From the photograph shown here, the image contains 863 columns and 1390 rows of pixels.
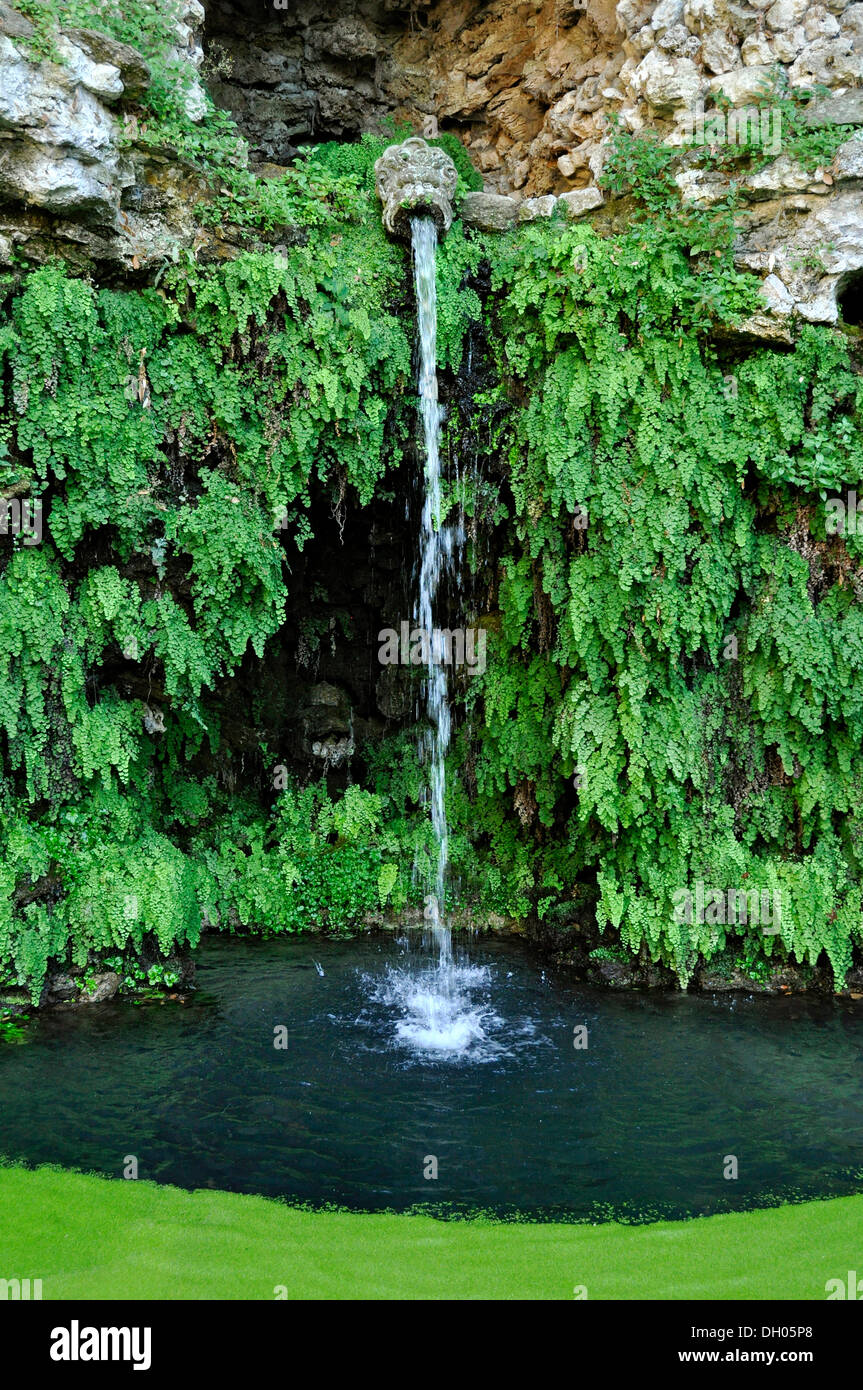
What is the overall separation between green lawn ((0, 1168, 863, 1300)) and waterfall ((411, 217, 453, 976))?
186 inches

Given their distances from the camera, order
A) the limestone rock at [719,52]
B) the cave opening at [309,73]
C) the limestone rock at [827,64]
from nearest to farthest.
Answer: the limestone rock at [827,64]
the limestone rock at [719,52]
the cave opening at [309,73]

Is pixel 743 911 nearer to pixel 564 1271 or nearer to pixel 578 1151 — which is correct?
pixel 578 1151

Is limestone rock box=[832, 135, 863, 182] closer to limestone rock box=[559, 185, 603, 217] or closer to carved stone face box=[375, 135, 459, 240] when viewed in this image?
limestone rock box=[559, 185, 603, 217]

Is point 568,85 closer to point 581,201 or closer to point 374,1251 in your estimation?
point 581,201

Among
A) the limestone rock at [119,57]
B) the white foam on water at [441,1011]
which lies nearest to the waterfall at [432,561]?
the white foam on water at [441,1011]

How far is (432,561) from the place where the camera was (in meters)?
11.0

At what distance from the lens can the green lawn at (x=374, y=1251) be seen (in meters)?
4.37

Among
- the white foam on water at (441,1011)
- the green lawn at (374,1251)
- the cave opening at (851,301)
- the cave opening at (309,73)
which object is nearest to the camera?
the green lawn at (374,1251)

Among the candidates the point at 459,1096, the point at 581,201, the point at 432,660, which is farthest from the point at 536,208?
the point at 459,1096

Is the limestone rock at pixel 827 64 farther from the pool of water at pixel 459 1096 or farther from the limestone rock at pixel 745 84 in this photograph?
the pool of water at pixel 459 1096

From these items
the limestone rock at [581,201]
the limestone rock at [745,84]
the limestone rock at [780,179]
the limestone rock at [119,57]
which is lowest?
the limestone rock at [780,179]

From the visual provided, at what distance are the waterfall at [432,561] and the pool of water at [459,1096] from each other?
6.60ft

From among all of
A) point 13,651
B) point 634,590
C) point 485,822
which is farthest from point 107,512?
point 485,822

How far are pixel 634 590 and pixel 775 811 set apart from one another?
97.2 inches
